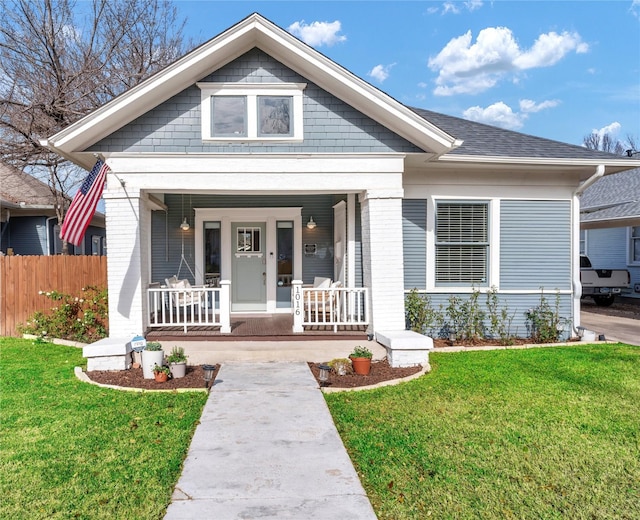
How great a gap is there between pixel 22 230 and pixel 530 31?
17587 mm

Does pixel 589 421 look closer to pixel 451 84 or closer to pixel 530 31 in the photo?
pixel 530 31

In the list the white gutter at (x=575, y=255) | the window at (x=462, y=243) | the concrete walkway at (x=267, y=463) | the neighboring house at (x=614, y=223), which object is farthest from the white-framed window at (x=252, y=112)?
the neighboring house at (x=614, y=223)

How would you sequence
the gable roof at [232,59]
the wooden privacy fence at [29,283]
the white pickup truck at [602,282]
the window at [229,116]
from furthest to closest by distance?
1. the white pickup truck at [602,282]
2. the wooden privacy fence at [29,283]
3. the window at [229,116]
4. the gable roof at [232,59]

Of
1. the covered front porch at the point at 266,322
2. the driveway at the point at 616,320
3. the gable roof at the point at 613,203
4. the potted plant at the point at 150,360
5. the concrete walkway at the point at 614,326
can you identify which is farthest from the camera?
the gable roof at the point at 613,203

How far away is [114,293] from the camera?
779 cm

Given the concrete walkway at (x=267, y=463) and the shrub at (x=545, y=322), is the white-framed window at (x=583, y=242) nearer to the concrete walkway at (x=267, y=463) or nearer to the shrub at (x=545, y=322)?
the shrub at (x=545, y=322)

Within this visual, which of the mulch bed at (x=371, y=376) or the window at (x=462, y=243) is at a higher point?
the window at (x=462, y=243)

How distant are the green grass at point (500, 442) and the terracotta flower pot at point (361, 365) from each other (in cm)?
68

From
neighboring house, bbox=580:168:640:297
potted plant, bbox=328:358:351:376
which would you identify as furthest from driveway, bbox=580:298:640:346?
potted plant, bbox=328:358:351:376

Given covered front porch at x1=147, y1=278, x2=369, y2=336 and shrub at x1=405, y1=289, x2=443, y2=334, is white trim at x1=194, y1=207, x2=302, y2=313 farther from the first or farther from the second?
shrub at x1=405, y1=289, x2=443, y2=334

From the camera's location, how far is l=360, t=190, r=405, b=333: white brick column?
8102mm

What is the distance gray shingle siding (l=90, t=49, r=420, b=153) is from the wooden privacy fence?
3719 millimetres

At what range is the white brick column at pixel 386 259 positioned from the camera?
8.10 metres

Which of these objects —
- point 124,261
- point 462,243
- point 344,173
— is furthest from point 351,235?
point 124,261
